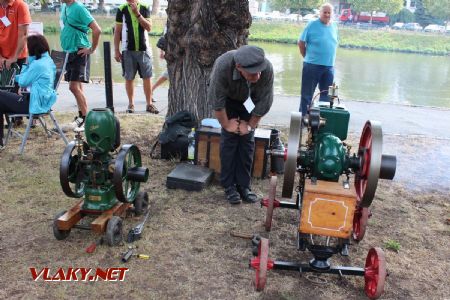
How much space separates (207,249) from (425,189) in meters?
2.86

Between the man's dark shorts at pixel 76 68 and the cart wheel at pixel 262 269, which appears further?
the man's dark shorts at pixel 76 68

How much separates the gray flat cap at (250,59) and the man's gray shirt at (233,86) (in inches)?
9.9

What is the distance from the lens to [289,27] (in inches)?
1676

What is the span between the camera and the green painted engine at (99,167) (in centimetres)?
342

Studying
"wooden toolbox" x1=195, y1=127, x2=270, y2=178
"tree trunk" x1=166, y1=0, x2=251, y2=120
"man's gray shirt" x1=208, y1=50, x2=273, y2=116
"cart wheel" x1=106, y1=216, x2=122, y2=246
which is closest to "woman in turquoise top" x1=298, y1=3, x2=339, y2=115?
"tree trunk" x1=166, y1=0, x2=251, y2=120

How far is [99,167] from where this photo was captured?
3.54 metres

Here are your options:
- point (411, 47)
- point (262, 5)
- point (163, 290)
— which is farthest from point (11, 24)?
point (262, 5)

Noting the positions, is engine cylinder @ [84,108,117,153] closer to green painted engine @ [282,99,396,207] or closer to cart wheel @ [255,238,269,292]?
green painted engine @ [282,99,396,207]

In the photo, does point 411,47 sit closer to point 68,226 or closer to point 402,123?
point 402,123

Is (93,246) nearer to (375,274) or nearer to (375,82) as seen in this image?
(375,274)

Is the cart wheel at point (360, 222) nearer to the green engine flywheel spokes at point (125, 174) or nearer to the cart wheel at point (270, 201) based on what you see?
the cart wheel at point (270, 201)

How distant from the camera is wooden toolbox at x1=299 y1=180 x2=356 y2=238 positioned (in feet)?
9.05

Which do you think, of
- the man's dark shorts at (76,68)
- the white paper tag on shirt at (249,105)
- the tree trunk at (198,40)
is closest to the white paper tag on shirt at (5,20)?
the man's dark shorts at (76,68)

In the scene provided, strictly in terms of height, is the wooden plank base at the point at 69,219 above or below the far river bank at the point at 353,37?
below
